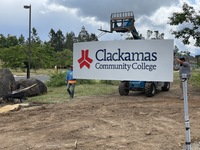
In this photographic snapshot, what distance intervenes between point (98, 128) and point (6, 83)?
8.10m

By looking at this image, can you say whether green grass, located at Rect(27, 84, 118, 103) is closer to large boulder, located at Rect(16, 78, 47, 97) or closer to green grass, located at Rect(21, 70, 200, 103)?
green grass, located at Rect(21, 70, 200, 103)

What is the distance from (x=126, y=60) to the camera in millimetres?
14062

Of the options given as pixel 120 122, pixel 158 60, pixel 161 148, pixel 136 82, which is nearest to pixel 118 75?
pixel 136 82

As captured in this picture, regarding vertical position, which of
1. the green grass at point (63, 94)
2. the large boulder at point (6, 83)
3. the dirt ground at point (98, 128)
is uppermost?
the large boulder at point (6, 83)

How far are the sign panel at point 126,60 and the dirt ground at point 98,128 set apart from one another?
236cm

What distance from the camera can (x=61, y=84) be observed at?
22672 mm

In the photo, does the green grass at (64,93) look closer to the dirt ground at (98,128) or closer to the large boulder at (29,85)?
the large boulder at (29,85)

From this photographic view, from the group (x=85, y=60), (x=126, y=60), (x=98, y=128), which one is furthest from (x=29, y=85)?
(x=98, y=128)

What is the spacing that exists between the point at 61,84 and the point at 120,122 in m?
14.3

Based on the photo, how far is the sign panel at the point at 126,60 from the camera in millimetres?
13344

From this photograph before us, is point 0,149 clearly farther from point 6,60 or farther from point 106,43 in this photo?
point 6,60

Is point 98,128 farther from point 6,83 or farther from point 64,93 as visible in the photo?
point 64,93

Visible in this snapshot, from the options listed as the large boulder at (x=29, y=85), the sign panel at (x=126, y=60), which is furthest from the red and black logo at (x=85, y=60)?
the large boulder at (x=29, y=85)

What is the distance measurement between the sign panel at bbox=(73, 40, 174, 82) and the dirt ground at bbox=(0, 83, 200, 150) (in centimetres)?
236
